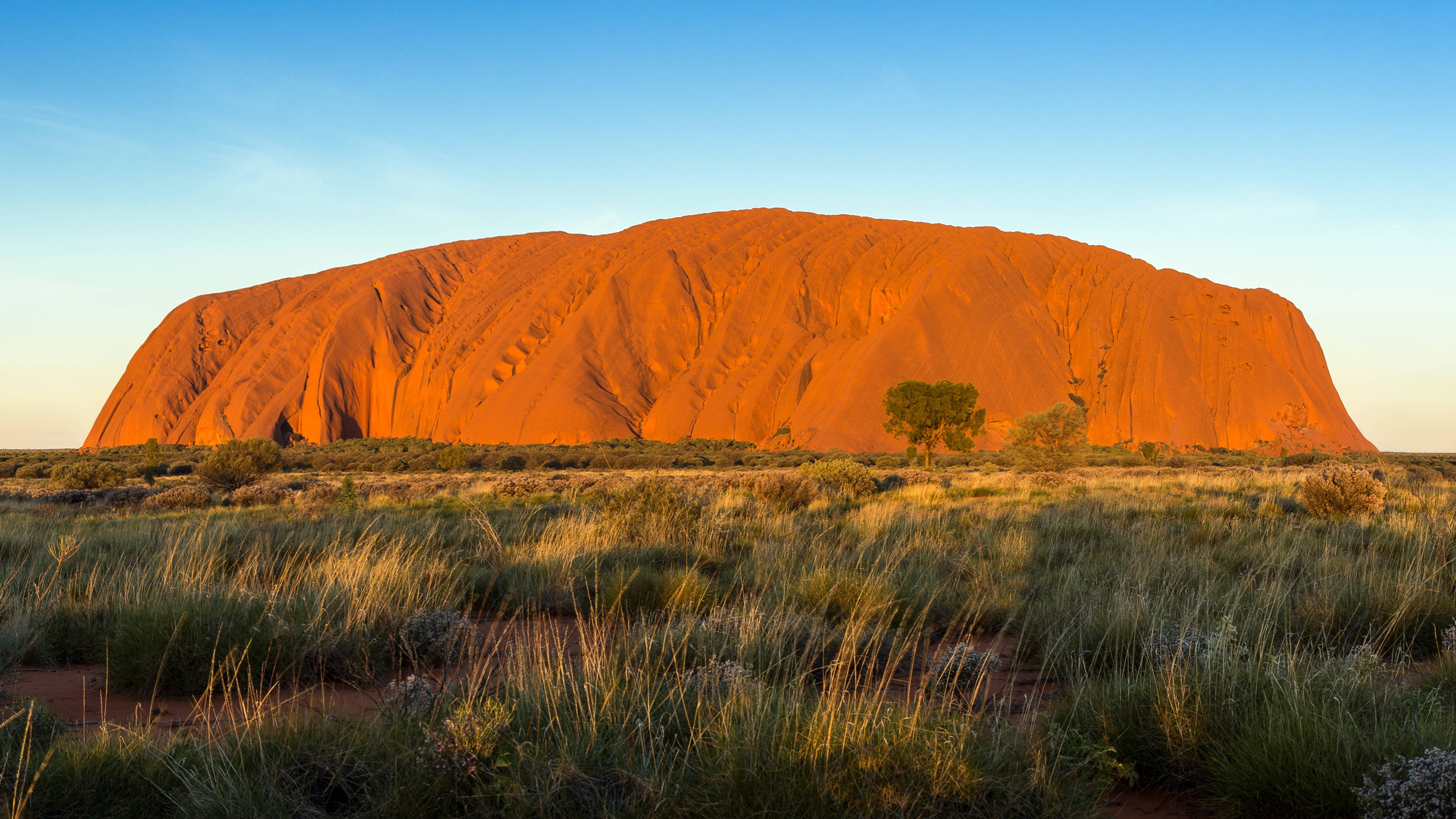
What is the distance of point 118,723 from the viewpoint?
3391 millimetres

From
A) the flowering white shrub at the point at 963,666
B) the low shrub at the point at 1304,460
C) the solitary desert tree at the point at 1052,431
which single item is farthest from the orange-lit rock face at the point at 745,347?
the flowering white shrub at the point at 963,666

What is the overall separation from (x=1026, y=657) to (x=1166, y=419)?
70.0 m

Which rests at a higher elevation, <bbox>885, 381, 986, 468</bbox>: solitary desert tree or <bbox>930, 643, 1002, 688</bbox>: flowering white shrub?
<bbox>885, 381, 986, 468</bbox>: solitary desert tree

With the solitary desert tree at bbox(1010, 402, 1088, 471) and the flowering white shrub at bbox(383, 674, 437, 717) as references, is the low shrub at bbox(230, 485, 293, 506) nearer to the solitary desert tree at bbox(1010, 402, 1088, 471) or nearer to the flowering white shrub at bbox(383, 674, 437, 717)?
the flowering white shrub at bbox(383, 674, 437, 717)

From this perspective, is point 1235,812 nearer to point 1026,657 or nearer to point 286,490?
point 1026,657

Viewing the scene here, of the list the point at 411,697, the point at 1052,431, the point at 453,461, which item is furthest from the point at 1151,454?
the point at 411,697

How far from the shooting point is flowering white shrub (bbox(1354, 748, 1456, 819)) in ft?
6.98

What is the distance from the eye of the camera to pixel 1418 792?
2193 millimetres

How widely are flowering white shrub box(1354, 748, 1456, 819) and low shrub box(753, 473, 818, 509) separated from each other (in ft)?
34.6

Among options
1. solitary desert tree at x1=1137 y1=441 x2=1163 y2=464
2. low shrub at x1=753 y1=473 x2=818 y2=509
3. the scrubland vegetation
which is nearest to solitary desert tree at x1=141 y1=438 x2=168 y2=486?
Result: low shrub at x1=753 y1=473 x2=818 y2=509

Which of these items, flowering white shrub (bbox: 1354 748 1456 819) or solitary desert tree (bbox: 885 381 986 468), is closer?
flowering white shrub (bbox: 1354 748 1456 819)

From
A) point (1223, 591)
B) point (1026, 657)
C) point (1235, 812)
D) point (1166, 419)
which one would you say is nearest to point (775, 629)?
point (1026, 657)

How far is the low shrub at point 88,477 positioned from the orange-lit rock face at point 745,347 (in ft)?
143

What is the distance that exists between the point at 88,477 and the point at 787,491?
21.2 meters
